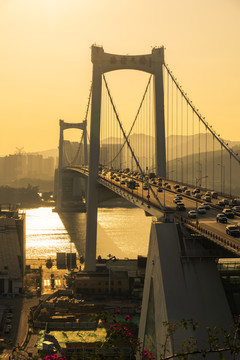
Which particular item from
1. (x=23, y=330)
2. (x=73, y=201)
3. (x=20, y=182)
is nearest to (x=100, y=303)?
(x=23, y=330)

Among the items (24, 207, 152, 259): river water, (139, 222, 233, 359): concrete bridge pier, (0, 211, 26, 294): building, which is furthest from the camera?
(24, 207, 152, 259): river water

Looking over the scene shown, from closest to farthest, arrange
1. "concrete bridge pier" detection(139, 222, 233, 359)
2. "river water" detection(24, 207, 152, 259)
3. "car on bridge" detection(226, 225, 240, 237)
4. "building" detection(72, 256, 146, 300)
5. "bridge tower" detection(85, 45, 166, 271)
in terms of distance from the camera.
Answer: "concrete bridge pier" detection(139, 222, 233, 359), "car on bridge" detection(226, 225, 240, 237), "building" detection(72, 256, 146, 300), "bridge tower" detection(85, 45, 166, 271), "river water" detection(24, 207, 152, 259)

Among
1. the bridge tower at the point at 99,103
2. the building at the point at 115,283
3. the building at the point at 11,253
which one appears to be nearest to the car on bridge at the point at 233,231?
the building at the point at 115,283

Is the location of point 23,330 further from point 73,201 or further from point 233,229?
point 73,201

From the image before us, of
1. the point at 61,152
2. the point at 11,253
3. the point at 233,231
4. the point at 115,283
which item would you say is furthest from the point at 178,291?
the point at 61,152

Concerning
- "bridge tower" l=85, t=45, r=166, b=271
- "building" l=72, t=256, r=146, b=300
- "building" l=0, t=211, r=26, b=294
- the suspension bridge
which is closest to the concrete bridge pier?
the suspension bridge

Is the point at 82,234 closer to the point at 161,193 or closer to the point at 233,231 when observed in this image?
the point at 161,193

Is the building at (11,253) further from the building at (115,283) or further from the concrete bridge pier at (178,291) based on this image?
the concrete bridge pier at (178,291)

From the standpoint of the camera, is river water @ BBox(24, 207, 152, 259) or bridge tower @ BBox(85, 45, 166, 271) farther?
river water @ BBox(24, 207, 152, 259)

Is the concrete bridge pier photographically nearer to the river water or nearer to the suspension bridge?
the suspension bridge
